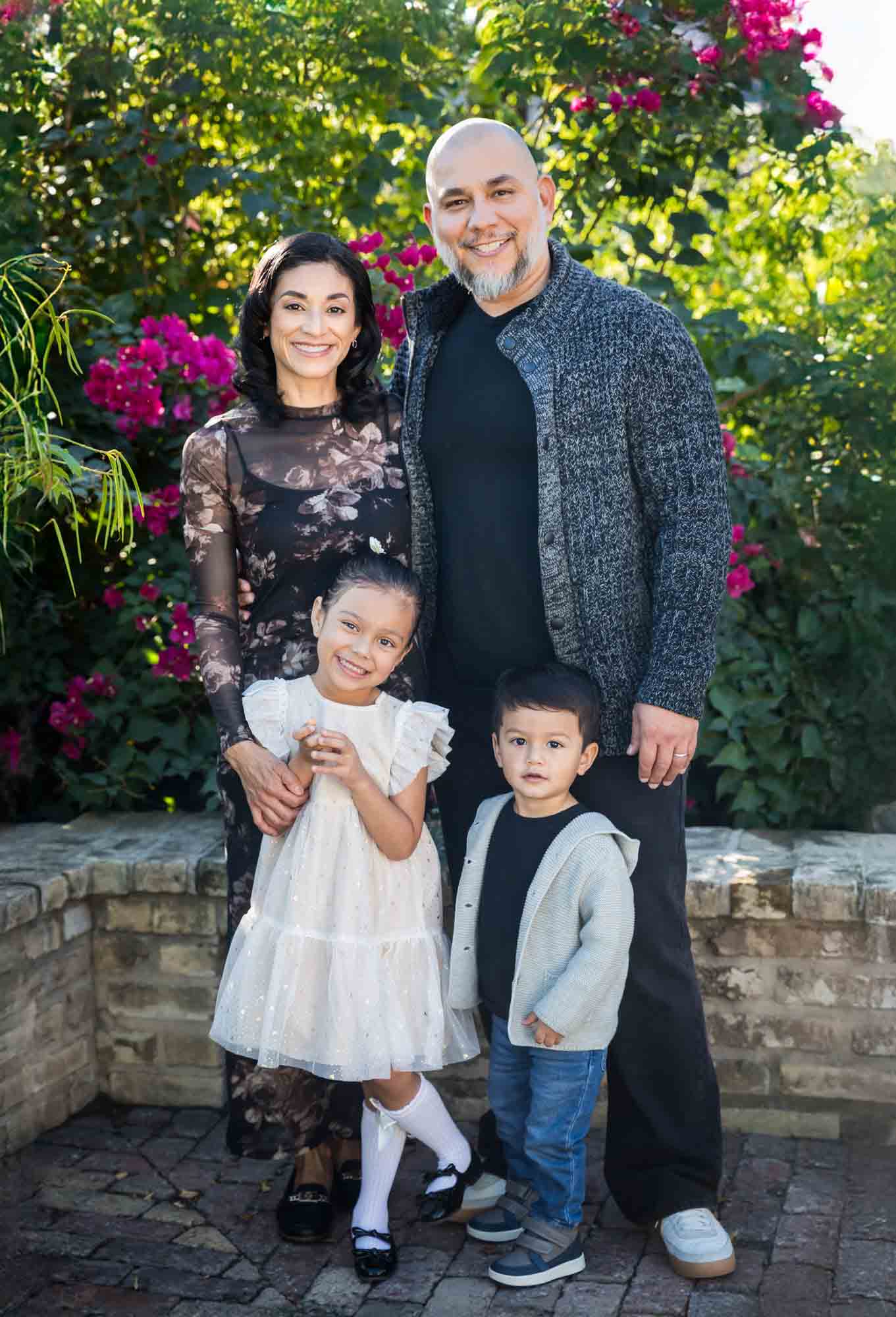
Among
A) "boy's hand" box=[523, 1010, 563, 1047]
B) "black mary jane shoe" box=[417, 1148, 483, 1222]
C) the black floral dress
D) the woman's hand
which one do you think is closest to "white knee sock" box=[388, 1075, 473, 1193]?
"black mary jane shoe" box=[417, 1148, 483, 1222]

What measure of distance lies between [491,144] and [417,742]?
1049mm

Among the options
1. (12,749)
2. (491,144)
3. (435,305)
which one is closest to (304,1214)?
(12,749)

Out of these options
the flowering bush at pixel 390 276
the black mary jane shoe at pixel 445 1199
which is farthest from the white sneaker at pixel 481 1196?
the flowering bush at pixel 390 276

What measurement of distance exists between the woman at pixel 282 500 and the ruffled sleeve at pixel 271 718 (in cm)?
3

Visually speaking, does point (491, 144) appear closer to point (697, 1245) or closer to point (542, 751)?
point (542, 751)

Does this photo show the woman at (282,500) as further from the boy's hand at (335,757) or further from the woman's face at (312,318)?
the boy's hand at (335,757)

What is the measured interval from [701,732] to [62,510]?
5.29 feet

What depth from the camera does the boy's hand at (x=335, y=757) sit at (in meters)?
2.50

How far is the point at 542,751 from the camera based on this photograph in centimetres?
255

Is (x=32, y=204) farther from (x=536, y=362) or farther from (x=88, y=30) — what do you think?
(x=536, y=362)

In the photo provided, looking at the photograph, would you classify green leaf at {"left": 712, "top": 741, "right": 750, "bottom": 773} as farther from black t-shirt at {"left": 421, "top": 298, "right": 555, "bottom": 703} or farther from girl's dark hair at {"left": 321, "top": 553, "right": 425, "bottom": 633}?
girl's dark hair at {"left": 321, "top": 553, "right": 425, "bottom": 633}

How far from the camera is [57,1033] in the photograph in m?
3.32

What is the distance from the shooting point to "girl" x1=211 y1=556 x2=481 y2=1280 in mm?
2561

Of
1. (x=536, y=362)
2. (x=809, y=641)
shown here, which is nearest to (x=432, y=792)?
(x=536, y=362)
